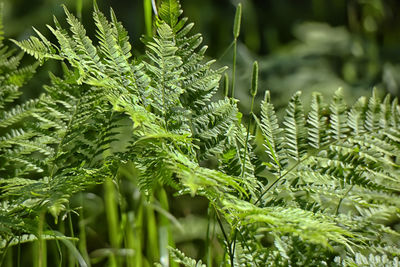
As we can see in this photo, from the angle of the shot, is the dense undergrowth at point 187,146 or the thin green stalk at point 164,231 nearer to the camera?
the dense undergrowth at point 187,146

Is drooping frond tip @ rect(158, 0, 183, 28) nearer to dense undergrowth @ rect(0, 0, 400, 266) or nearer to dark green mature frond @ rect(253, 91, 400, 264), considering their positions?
dense undergrowth @ rect(0, 0, 400, 266)

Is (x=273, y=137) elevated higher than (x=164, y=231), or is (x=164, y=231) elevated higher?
(x=273, y=137)

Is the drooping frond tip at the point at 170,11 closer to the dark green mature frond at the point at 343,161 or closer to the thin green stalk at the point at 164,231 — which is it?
the dark green mature frond at the point at 343,161

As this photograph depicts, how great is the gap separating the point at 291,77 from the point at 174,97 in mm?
1329

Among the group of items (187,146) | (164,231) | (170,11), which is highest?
(170,11)

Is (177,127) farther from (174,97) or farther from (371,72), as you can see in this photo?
(371,72)

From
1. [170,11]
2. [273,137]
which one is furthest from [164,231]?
[170,11]

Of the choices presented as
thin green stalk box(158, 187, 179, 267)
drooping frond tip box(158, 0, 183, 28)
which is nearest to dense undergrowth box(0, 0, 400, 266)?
drooping frond tip box(158, 0, 183, 28)

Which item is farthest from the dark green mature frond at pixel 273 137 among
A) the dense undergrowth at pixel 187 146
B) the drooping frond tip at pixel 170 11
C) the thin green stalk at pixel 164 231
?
the thin green stalk at pixel 164 231

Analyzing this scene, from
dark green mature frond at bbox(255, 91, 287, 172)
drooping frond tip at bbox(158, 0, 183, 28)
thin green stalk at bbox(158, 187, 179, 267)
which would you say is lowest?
thin green stalk at bbox(158, 187, 179, 267)

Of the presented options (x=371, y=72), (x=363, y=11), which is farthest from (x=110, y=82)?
(x=363, y=11)

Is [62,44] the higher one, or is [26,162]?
[62,44]

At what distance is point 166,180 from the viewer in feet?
1.89

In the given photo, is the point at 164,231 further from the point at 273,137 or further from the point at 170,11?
the point at 170,11
